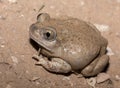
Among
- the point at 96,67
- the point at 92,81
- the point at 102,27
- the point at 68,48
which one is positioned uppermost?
the point at 102,27

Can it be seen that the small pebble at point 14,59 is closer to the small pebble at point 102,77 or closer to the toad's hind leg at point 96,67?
the toad's hind leg at point 96,67

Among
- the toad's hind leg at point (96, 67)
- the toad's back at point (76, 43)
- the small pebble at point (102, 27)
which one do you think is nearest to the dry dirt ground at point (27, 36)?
the small pebble at point (102, 27)

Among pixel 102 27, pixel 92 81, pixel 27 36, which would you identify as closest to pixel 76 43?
pixel 92 81

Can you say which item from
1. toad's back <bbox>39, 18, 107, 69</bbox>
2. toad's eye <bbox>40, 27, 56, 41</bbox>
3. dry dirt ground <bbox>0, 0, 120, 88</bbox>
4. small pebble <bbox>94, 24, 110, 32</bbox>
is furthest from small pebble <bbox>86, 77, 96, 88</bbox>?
small pebble <bbox>94, 24, 110, 32</bbox>

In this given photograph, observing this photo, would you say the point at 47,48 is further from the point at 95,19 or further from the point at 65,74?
the point at 95,19

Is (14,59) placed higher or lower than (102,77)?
higher

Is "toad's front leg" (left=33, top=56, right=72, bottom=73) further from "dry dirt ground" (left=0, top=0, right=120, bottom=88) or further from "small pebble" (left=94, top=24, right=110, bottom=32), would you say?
"small pebble" (left=94, top=24, right=110, bottom=32)

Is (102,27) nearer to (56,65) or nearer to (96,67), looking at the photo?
(96,67)
